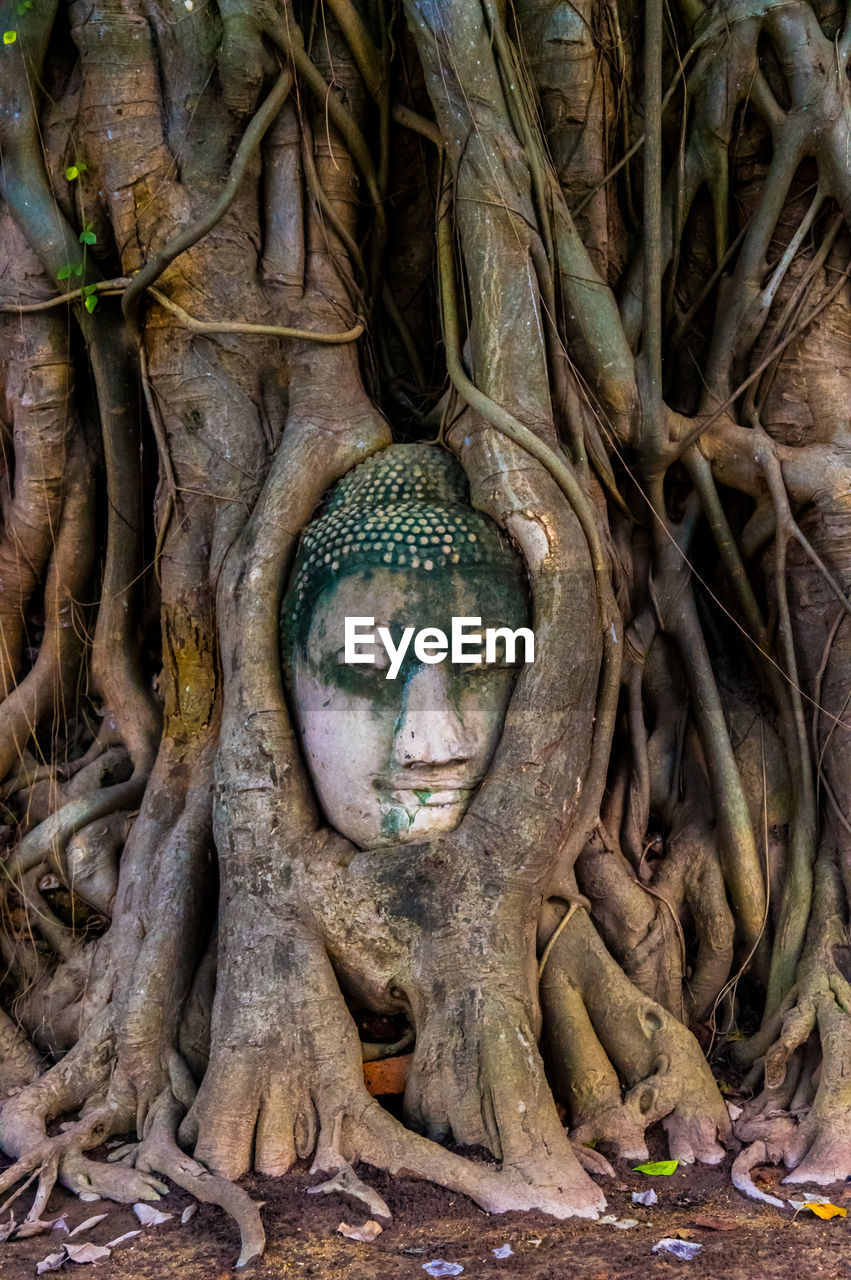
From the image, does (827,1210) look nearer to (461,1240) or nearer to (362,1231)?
A: (461,1240)

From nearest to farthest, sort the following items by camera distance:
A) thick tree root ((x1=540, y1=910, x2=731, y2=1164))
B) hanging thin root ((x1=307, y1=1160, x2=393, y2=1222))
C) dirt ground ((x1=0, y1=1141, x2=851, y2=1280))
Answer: dirt ground ((x1=0, y1=1141, x2=851, y2=1280))
hanging thin root ((x1=307, y1=1160, x2=393, y2=1222))
thick tree root ((x1=540, y1=910, x2=731, y2=1164))

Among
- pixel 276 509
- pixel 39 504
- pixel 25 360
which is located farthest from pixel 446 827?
pixel 25 360

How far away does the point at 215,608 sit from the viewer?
3645 millimetres

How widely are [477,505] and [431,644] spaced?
1.43ft

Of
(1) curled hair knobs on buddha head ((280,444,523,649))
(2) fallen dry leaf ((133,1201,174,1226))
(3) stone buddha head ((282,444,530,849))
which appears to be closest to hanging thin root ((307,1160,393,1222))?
(2) fallen dry leaf ((133,1201,174,1226))

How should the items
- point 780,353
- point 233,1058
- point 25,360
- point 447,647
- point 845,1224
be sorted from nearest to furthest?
point 845,1224 → point 233,1058 → point 447,647 → point 780,353 → point 25,360

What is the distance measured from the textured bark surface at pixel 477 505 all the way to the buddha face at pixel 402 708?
0.10 metres

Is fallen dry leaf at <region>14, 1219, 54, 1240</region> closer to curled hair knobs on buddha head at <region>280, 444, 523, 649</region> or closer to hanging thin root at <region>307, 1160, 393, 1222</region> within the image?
hanging thin root at <region>307, 1160, 393, 1222</region>

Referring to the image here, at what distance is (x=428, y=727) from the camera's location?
3.12 m

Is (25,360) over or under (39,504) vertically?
over

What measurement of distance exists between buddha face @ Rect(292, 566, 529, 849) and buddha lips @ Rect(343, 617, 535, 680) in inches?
0.5

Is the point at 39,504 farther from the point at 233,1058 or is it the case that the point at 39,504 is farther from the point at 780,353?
the point at 780,353

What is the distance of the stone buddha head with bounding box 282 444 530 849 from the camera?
3.15 metres

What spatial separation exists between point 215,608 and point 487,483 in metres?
0.95
